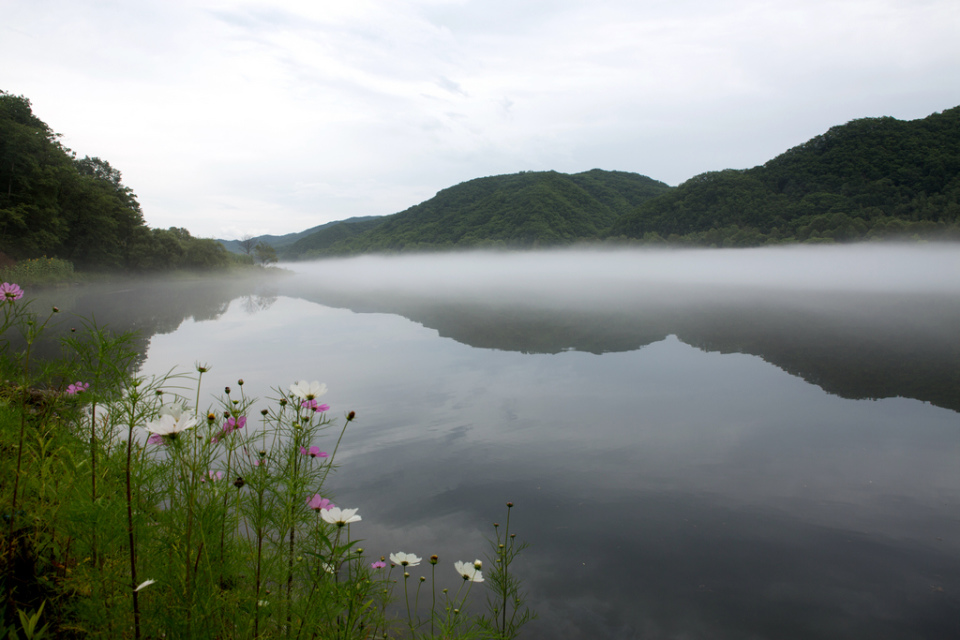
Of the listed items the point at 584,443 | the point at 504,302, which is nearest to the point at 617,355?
the point at 584,443

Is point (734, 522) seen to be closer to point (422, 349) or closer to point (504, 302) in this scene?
point (422, 349)

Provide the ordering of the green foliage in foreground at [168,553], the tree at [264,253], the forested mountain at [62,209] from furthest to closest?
the tree at [264,253]
the forested mountain at [62,209]
the green foliage in foreground at [168,553]

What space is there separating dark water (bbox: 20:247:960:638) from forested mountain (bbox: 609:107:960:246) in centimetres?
5596

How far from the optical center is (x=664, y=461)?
4.67 m

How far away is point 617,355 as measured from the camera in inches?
369

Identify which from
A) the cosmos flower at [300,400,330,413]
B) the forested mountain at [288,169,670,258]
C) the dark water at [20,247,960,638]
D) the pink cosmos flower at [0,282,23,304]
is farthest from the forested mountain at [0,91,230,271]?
the forested mountain at [288,169,670,258]

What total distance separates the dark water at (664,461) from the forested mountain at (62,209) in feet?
67.5

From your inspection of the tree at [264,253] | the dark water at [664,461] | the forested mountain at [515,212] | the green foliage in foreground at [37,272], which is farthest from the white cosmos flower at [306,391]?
the forested mountain at [515,212]

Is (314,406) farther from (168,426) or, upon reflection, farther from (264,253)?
(264,253)

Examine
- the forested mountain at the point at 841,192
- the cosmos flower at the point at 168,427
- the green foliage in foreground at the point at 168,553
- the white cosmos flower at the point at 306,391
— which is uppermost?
the forested mountain at the point at 841,192

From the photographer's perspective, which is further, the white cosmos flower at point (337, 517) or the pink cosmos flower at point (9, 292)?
the pink cosmos flower at point (9, 292)

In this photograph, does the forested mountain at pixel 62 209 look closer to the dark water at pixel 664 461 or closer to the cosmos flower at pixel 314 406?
the dark water at pixel 664 461

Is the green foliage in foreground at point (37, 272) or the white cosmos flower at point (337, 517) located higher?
the green foliage in foreground at point (37, 272)

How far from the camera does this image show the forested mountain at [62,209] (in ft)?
79.7
